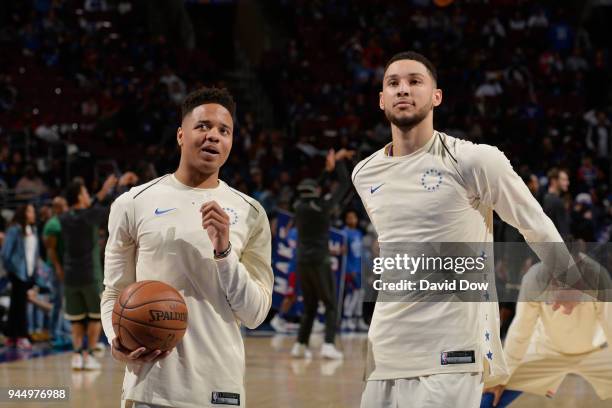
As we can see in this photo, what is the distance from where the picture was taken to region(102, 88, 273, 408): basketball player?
3.97 m

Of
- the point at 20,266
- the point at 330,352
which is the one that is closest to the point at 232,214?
the point at 330,352

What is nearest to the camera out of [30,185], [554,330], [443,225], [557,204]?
[443,225]

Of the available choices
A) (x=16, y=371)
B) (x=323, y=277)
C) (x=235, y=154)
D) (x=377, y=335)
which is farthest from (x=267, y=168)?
(x=377, y=335)

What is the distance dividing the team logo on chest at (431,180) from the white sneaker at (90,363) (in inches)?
313

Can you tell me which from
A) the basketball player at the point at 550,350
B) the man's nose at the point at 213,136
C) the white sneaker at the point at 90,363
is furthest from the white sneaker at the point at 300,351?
A: the man's nose at the point at 213,136

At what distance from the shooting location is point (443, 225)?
4.30 metres

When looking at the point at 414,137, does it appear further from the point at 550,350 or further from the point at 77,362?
the point at 77,362

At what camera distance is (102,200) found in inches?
477

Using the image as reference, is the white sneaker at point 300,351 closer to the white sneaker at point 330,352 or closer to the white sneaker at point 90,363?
the white sneaker at point 330,352

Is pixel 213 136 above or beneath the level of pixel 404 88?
beneath

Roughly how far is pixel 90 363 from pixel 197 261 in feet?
25.8

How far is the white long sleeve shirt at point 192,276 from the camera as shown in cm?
398

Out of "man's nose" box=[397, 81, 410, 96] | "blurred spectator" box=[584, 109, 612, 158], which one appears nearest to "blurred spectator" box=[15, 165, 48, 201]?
"blurred spectator" box=[584, 109, 612, 158]

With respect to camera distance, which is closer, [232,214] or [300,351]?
[232,214]
